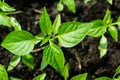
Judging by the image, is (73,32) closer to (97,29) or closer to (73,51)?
(97,29)

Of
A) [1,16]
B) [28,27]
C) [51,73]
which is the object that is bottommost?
[51,73]

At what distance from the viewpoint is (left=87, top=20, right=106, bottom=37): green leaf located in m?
1.13

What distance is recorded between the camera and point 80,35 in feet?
3.07

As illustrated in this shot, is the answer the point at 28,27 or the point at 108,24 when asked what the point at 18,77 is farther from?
the point at 108,24

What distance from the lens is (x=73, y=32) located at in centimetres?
95

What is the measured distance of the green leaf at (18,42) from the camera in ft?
3.05

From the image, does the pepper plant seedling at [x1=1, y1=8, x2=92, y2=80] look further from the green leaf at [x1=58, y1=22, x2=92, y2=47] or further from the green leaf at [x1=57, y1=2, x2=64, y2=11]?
the green leaf at [x1=57, y1=2, x2=64, y2=11]

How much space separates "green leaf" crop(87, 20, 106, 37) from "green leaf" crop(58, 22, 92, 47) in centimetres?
18

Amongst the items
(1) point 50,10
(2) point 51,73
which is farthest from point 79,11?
(2) point 51,73

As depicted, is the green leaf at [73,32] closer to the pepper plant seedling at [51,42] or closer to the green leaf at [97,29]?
the pepper plant seedling at [51,42]

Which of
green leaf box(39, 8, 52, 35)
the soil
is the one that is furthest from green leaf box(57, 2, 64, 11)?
green leaf box(39, 8, 52, 35)

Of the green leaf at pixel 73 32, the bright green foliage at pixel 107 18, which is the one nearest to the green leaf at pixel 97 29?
the bright green foliage at pixel 107 18

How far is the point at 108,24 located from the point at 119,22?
0.20 feet

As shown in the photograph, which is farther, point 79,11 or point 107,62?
point 79,11
